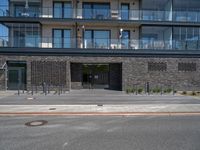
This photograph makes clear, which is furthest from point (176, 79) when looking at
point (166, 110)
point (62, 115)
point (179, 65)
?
point (62, 115)

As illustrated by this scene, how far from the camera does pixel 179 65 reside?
94.6ft

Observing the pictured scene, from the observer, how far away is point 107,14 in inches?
1184

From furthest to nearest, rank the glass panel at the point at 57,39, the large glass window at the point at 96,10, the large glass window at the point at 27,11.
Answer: the large glass window at the point at 96,10
the large glass window at the point at 27,11
the glass panel at the point at 57,39

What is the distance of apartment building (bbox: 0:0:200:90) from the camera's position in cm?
2755

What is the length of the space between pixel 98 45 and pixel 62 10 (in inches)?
246

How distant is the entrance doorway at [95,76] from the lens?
30.6m

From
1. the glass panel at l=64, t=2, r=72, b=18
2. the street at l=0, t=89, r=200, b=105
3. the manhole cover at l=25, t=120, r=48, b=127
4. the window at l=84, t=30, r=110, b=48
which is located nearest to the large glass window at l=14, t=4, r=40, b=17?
the glass panel at l=64, t=2, r=72, b=18

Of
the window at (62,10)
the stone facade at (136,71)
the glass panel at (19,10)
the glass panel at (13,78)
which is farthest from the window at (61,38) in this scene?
the glass panel at (13,78)

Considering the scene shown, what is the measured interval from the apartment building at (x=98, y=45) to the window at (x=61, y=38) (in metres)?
0.12

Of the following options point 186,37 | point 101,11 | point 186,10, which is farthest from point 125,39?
point 186,10

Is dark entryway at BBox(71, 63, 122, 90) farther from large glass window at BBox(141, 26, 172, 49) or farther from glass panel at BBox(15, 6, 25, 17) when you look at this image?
glass panel at BBox(15, 6, 25, 17)

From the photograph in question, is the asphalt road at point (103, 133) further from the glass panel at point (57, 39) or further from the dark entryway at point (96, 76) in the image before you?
the glass panel at point (57, 39)

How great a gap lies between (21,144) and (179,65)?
24.6 m

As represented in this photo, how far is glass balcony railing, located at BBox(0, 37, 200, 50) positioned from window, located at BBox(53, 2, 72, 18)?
2.92 m
